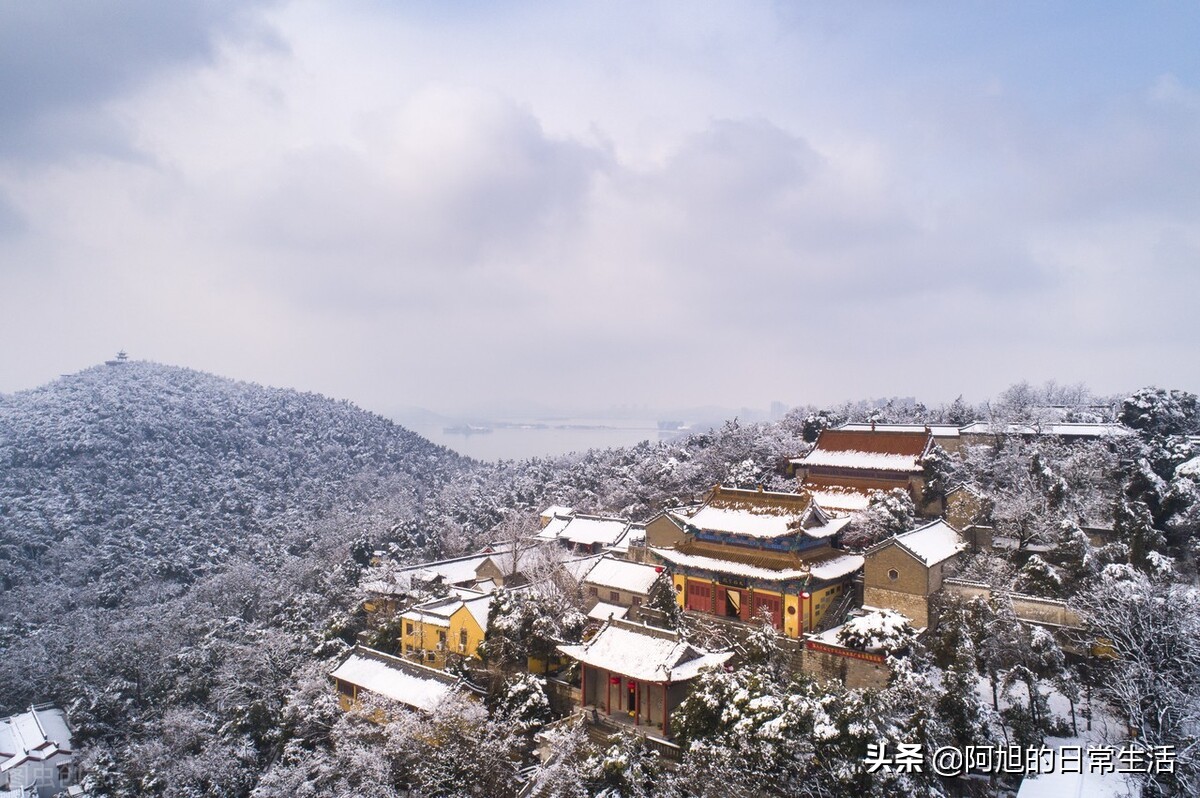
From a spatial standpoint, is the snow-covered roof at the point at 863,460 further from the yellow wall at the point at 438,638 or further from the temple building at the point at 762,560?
the yellow wall at the point at 438,638

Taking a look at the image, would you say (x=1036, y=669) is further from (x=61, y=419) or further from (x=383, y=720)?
(x=61, y=419)

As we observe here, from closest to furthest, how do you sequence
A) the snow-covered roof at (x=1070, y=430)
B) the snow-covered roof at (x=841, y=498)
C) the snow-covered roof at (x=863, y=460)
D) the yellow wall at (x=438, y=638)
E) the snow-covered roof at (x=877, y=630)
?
1. the snow-covered roof at (x=877, y=630)
2. the yellow wall at (x=438, y=638)
3. the snow-covered roof at (x=1070, y=430)
4. the snow-covered roof at (x=841, y=498)
5. the snow-covered roof at (x=863, y=460)

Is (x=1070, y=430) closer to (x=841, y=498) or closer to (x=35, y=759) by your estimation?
(x=841, y=498)

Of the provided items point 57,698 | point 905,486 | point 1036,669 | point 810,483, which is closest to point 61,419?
point 57,698

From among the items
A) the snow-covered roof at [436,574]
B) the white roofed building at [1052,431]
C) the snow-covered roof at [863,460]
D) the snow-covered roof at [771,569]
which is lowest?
the snow-covered roof at [436,574]

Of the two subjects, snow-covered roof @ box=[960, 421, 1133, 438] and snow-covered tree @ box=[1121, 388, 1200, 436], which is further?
snow-covered roof @ box=[960, 421, 1133, 438]

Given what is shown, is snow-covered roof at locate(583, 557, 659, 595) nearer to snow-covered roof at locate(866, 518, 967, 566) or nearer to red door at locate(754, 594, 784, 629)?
red door at locate(754, 594, 784, 629)

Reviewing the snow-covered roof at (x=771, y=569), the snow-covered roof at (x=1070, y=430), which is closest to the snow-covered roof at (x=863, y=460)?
the snow-covered roof at (x=1070, y=430)

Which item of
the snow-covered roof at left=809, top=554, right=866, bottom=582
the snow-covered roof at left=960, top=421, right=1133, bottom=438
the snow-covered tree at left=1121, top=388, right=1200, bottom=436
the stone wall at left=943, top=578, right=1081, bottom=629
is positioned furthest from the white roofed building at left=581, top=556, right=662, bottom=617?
the snow-covered tree at left=1121, top=388, right=1200, bottom=436
